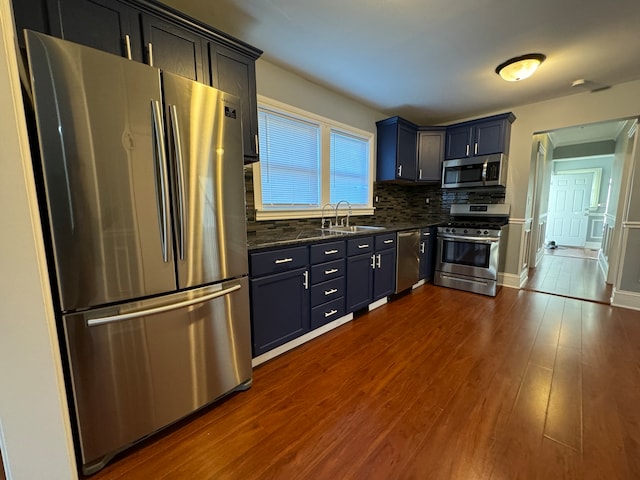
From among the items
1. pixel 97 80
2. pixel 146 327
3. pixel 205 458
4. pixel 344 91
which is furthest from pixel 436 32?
pixel 205 458

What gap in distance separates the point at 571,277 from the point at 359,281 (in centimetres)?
392

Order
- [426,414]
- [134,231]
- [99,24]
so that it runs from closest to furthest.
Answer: [134,231]
[99,24]
[426,414]

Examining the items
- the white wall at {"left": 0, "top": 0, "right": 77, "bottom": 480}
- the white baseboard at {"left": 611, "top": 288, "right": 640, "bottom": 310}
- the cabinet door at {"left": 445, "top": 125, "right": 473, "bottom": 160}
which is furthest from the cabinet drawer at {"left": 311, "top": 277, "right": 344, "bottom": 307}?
the white baseboard at {"left": 611, "top": 288, "right": 640, "bottom": 310}

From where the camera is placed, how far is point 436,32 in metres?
2.04

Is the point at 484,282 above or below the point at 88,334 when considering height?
below

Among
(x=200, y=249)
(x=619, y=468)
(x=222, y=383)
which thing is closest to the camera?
(x=619, y=468)

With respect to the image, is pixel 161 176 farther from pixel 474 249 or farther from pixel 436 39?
pixel 474 249

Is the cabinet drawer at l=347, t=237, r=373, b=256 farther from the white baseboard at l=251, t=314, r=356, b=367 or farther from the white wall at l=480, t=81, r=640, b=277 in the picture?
the white wall at l=480, t=81, r=640, b=277

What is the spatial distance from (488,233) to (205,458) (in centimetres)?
366

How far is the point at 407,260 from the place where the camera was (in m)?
3.39

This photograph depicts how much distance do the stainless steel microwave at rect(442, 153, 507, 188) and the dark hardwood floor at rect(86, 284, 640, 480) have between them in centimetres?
200

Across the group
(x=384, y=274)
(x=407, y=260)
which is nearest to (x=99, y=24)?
(x=384, y=274)

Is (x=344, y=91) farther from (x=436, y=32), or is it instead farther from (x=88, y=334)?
(x=88, y=334)

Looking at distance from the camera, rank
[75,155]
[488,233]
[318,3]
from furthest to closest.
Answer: [488,233]
[318,3]
[75,155]
